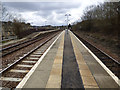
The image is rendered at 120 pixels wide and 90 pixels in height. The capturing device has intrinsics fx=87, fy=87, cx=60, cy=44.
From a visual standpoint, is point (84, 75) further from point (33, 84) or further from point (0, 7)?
point (0, 7)

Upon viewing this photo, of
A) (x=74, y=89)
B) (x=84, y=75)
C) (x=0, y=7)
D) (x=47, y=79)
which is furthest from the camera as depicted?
(x=0, y=7)

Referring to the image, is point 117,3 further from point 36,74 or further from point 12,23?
point 12,23

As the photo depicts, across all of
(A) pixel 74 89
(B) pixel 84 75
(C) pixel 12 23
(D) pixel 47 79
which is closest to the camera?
(A) pixel 74 89

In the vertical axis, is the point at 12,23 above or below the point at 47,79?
above

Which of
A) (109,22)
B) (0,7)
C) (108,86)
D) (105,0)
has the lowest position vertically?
(108,86)

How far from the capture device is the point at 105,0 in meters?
21.6

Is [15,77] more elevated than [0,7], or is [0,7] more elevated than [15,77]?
[0,7]

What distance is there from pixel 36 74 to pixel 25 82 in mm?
681

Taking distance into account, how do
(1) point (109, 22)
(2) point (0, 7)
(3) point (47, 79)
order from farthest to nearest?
(1) point (109, 22) < (2) point (0, 7) < (3) point (47, 79)

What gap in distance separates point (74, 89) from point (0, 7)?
73.9ft

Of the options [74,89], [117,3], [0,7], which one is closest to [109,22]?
[117,3]

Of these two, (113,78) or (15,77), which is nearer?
(113,78)

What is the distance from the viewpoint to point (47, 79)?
3566 millimetres

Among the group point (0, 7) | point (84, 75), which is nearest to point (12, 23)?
point (0, 7)
